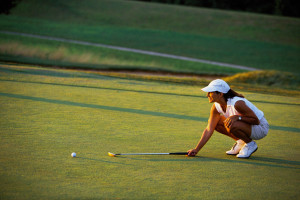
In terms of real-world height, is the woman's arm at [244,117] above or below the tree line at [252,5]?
below

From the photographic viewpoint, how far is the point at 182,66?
89.9ft

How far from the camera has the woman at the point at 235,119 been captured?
5613mm

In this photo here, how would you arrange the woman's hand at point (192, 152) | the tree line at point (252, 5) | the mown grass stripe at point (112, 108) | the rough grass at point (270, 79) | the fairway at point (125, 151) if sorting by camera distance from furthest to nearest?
the tree line at point (252, 5), the rough grass at point (270, 79), the mown grass stripe at point (112, 108), the woman's hand at point (192, 152), the fairway at point (125, 151)

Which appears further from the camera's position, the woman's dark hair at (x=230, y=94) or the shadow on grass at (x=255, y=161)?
the woman's dark hair at (x=230, y=94)

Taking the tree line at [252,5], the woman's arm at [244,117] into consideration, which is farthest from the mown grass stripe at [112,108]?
the tree line at [252,5]

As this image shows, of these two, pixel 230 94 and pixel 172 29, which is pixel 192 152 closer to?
pixel 230 94

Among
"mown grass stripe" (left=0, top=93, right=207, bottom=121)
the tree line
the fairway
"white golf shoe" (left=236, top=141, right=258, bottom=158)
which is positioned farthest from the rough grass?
the tree line

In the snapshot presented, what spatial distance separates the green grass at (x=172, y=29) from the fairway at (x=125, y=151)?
17.9 meters

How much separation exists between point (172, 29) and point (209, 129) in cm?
3671

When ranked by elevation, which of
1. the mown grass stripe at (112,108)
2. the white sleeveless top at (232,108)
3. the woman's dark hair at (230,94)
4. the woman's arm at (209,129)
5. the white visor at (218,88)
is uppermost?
the white visor at (218,88)

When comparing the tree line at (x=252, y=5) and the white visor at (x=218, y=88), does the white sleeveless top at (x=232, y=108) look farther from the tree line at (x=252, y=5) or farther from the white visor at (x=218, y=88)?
the tree line at (x=252, y=5)

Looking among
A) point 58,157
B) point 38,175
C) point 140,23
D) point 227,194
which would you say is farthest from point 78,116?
point 140,23

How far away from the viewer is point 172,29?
41781mm

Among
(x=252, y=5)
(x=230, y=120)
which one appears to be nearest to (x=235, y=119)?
(x=230, y=120)
